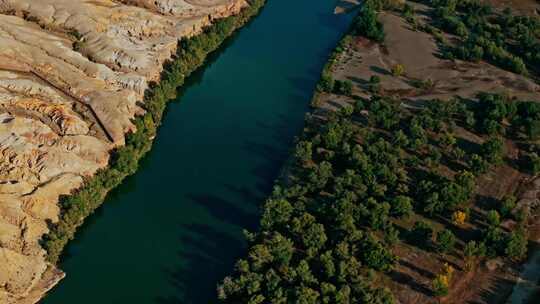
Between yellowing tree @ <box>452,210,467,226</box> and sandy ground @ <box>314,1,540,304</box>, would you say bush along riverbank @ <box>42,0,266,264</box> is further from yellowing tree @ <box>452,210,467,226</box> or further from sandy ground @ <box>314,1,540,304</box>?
yellowing tree @ <box>452,210,467,226</box>

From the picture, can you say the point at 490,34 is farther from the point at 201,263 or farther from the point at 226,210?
the point at 201,263

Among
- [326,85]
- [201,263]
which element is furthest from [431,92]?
[201,263]

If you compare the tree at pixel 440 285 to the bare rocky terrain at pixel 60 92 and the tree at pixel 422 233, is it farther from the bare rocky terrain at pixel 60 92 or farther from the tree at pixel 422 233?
the bare rocky terrain at pixel 60 92

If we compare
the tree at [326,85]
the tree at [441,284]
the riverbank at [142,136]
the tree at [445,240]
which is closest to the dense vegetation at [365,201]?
the tree at [445,240]

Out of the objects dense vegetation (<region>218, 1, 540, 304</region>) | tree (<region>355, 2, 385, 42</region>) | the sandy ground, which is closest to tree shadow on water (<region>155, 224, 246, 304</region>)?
dense vegetation (<region>218, 1, 540, 304</region>)

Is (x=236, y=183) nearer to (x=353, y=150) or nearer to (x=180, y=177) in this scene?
(x=180, y=177)

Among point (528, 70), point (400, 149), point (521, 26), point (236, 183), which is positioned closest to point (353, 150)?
point (400, 149)
